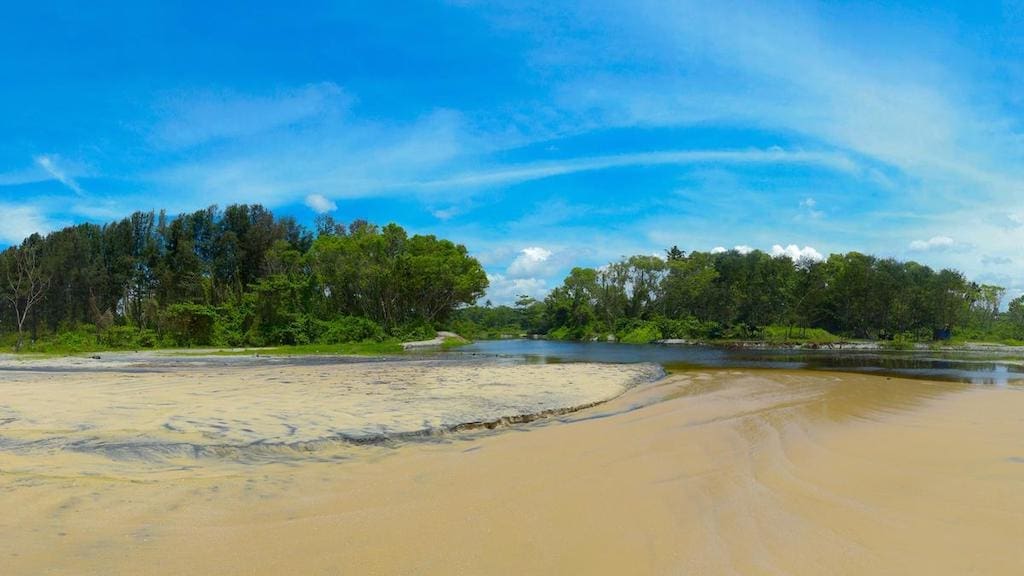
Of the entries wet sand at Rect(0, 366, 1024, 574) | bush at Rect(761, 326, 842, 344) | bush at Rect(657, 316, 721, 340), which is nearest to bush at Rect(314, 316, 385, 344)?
wet sand at Rect(0, 366, 1024, 574)

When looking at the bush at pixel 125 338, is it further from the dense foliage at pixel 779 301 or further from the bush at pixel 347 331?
the dense foliage at pixel 779 301

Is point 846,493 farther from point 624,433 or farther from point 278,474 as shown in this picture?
point 278,474

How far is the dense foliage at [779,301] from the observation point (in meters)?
69.1

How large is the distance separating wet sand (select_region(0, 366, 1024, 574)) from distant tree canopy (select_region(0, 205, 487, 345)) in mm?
41206

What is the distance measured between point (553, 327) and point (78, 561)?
10988 centimetres

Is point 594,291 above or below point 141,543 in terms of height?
above

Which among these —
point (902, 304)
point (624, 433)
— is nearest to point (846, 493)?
point (624, 433)

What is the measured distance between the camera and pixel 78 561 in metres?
3.78

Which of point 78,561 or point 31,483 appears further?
point 31,483

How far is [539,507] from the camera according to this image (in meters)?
5.25

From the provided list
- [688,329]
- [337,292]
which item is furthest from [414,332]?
[688,329]

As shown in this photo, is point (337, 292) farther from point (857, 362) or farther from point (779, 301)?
point (779, 301)

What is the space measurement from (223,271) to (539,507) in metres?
61.9

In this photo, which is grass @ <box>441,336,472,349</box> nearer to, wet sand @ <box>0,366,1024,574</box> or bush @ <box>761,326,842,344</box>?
bush @ <box>761,326,842,344</box>
